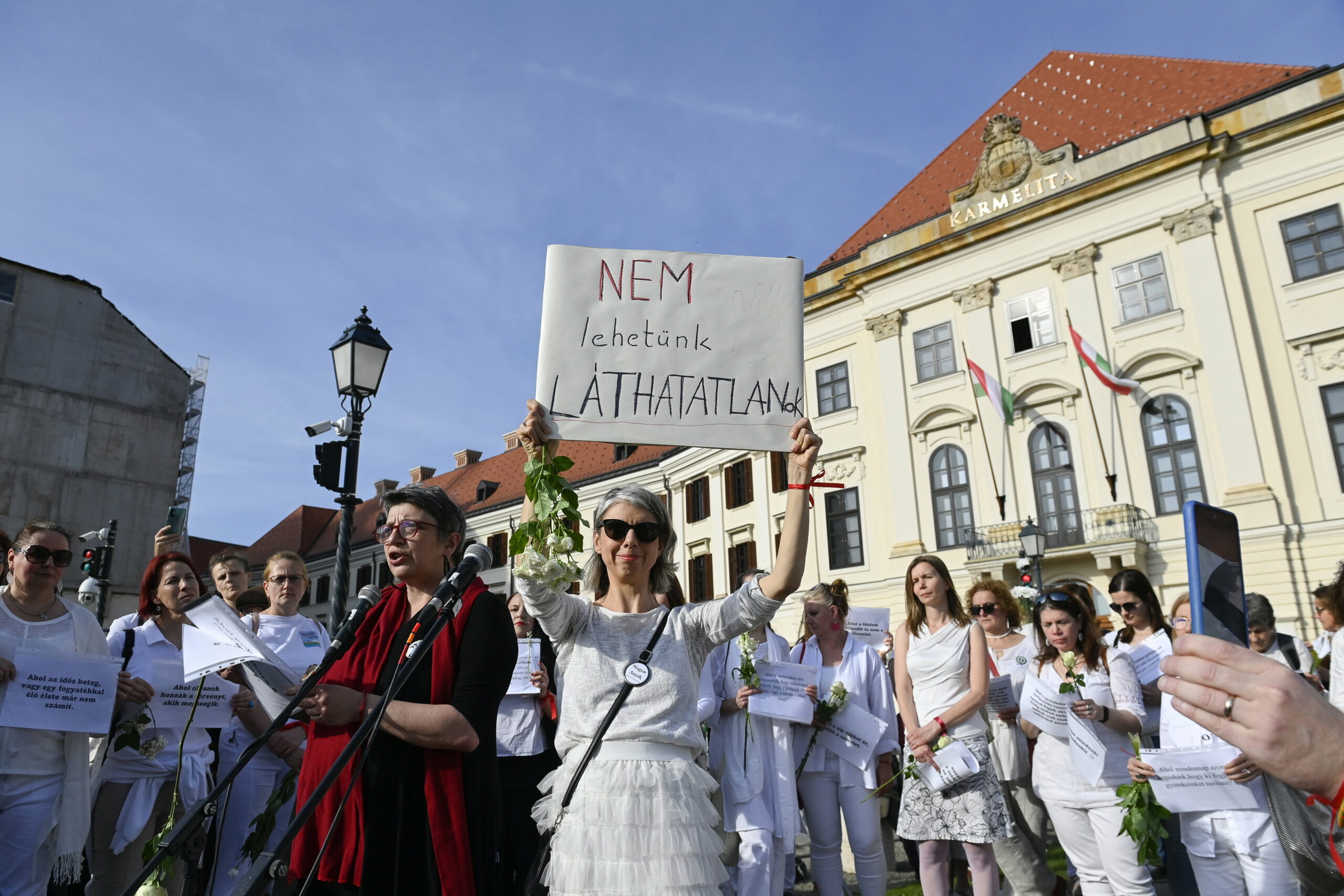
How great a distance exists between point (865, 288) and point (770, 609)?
27380mm

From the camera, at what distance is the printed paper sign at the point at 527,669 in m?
4.95

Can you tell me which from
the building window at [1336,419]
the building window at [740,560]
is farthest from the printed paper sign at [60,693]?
the building window at [740,560]

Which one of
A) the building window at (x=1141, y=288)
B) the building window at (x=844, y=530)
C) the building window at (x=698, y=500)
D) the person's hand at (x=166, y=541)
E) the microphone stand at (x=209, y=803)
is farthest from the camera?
the building window at (x=698, y=500)

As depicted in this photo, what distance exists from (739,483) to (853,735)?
2692 centimetres

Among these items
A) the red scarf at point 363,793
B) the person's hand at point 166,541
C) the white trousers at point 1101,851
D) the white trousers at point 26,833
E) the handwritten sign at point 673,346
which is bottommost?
the white trousers at point 1101,851

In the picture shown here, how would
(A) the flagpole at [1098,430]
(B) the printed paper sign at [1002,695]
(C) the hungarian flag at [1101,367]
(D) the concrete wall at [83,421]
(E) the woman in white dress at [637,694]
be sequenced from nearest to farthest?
1. (E) the woman in white dress at [637,694]
2. (B) the printed paper sign at [1002,695]
3. (A) the flagpole at [1098,430]
4. (C) the hungarian flag at [1101,367]
5. (D) the concrete wall at [83,421]

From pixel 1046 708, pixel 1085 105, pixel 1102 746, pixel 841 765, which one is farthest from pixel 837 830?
pixel 1085 105

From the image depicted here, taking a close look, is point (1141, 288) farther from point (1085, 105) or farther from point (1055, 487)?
point (1085, 105)

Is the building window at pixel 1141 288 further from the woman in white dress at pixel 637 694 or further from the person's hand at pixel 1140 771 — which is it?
the woman in white dress at pixel 637 694

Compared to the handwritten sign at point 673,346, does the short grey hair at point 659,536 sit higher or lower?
lower

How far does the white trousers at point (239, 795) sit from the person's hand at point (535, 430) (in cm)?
240

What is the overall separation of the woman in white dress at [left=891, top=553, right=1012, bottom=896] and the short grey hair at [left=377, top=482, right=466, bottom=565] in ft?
10.0

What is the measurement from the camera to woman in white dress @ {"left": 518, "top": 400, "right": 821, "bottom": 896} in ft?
8.83

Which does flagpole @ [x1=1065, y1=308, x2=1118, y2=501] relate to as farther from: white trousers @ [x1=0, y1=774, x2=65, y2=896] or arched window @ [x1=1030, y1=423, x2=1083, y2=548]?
white trousers @ [x1=0, y1=774, x2=65, y2=896]
